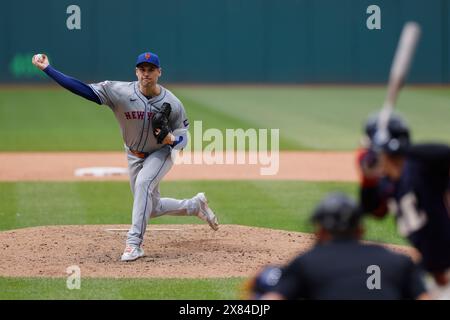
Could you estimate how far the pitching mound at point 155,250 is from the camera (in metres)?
8.02

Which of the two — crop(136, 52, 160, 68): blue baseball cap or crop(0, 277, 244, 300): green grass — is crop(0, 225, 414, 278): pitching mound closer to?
crop(0, 277, 244, 300): green grass

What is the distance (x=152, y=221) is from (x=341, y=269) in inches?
276

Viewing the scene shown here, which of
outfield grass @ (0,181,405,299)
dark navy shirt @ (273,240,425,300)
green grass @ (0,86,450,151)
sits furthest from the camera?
green grass @ (0,86,450,151)

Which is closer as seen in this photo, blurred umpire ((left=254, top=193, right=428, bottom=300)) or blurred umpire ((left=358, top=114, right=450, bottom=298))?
blurred umpire ((left=254, top=193, right=428, bottom=300))

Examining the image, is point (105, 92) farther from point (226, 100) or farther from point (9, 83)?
point (9, 83)

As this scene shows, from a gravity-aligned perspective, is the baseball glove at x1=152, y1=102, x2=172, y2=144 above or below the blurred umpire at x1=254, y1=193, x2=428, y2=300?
above

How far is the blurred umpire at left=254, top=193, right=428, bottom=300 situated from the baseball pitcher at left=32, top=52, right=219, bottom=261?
415 cm

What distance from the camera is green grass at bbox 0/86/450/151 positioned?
1894 cm

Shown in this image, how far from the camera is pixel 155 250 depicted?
8.95m

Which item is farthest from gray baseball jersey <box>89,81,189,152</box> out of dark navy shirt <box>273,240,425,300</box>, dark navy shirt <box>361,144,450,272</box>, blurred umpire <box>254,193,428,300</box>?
dark navy shirt <box>273,240,425,300</box>

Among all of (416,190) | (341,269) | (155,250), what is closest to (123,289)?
(155,250)

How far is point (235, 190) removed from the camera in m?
13.1

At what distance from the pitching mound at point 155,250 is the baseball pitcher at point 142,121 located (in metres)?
0.38

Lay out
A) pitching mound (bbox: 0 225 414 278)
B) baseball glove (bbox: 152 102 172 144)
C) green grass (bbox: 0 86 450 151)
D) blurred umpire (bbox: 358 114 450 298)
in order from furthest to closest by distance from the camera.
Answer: green grass (bbox: 0 86 450 151) < baseball glove (bbox: 152 102 172 144) < pitching mound (bbox: 0 225 414 278) < blurred umpire (bbox: 358 114 450 298)
